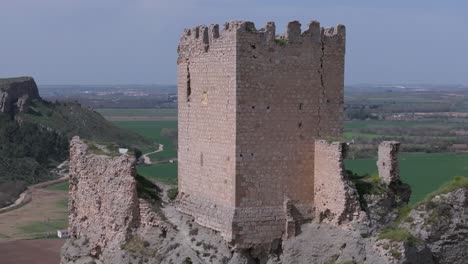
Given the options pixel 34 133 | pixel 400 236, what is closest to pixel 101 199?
pixel 400 236

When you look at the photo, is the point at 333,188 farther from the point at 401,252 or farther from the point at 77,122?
the point at 77,122

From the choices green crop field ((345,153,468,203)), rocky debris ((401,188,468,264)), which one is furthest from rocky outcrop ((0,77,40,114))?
rocky debris ((401,188,468,264))

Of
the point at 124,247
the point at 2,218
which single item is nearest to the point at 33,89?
the point at 2,218

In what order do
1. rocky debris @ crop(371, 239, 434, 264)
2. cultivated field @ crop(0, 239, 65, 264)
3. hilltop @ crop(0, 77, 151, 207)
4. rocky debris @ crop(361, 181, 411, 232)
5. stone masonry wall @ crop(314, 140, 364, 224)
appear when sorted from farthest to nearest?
hilltop @ crop(0, 77, 151, 207), cultivated field @ crop(0, 239, 65, 264), rocky debris @ crop(361, 181, 411, 232), stone masonry wall @ crop(314, 140, 364, 224), rocky debris @ crop(371, 239, 434, 264)

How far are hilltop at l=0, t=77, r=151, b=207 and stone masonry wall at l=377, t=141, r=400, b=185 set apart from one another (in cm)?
5377

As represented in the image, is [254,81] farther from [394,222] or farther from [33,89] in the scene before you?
[33,89]

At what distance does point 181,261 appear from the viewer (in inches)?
560

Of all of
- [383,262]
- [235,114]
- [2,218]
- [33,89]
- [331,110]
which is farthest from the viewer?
[33,89]

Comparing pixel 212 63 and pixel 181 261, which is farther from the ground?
pixel 212 63

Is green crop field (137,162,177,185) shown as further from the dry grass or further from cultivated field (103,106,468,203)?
the dry grass

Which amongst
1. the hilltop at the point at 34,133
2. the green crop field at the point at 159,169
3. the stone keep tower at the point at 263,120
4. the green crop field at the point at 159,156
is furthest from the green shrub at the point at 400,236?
the hilltop at the point at 34,133

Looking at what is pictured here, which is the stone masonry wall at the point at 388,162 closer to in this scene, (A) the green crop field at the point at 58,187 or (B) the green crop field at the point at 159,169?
(B) the green crop field at the point at 159,169

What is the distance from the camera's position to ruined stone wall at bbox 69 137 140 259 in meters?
15.5

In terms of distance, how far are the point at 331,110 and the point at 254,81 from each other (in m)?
1.79
